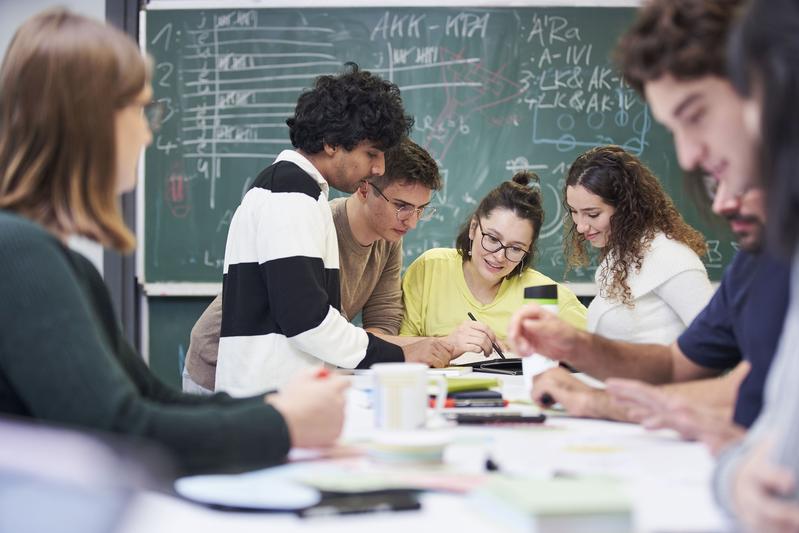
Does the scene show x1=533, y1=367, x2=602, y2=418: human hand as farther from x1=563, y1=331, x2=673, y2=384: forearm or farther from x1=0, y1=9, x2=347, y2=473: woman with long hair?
x1=0, y1=9, x2=347, y2=473: woman with long hair

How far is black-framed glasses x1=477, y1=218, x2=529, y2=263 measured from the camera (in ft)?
10.4

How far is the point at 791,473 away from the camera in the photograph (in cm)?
88

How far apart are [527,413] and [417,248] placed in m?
2.30

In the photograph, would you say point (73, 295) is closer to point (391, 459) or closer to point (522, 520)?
point (391, 459)

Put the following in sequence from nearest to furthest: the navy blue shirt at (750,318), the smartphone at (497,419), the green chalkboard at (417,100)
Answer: the navy blue shirt at (750,318)
the smartphone at (497,419)
the green chalkboard at (417,100)

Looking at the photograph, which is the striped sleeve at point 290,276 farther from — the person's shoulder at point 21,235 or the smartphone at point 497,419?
the person's shoulder at point 21,235

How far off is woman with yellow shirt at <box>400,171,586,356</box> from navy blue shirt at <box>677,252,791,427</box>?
136 cm

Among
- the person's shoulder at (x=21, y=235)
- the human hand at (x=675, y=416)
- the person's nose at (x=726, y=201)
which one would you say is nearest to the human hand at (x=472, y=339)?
the human hand at (x=675, y=416)

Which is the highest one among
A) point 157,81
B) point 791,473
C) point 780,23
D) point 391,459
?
point 157,81

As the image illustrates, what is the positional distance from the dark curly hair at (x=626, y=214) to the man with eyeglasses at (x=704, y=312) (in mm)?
896

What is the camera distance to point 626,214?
9.23 ft

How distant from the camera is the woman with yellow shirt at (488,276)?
3162mm

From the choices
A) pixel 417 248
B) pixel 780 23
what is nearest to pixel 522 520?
pixel 780 23

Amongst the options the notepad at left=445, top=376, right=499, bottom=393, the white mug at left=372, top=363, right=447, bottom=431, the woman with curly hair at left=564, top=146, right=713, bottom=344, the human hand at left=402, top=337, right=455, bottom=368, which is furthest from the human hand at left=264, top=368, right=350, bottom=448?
the woman with curly hair at left=564, top=146, right=713, bottom=344
